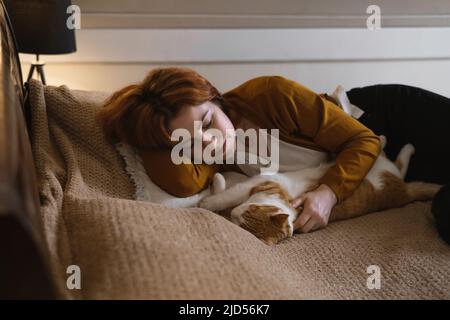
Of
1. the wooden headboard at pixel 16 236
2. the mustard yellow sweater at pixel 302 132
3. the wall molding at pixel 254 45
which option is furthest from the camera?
the wall molding at pixel 254 45

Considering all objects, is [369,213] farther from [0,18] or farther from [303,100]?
[0,18]

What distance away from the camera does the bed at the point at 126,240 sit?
574mm

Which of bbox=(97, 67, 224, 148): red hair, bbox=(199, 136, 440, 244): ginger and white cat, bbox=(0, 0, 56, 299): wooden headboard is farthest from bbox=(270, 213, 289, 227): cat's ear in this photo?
bbox=(0, 0, 56, 299): wooden headboard

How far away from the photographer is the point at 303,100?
49.8 inches

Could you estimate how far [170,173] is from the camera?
1181 mm

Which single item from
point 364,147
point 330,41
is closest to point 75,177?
point 364,147

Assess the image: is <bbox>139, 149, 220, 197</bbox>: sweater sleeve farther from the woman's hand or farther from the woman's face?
the woman's hand

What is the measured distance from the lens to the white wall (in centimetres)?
171

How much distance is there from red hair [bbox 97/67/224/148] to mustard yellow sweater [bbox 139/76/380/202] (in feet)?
0.20

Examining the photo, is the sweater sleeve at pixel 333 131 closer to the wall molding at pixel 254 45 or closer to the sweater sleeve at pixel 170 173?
the sweater sleeve at pixel 170 173

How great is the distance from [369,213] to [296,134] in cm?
31

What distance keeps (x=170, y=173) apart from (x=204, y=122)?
16 cm

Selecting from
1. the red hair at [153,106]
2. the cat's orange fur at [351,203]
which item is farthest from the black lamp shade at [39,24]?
the cat's orange fur at [351,203]
